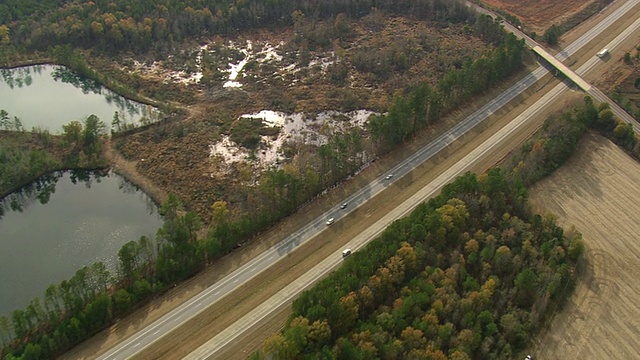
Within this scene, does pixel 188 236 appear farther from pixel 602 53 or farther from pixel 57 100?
pixel 602 53

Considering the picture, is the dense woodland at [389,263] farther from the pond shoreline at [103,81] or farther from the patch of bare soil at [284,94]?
the pond shoreline at [103,81]

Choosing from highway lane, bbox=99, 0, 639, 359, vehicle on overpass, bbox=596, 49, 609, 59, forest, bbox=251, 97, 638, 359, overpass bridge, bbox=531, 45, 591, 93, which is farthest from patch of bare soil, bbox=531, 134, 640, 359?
vehicle on overpass, bbox=596, 49, 609, 59

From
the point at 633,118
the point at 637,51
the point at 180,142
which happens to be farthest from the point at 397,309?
the point at 637,51

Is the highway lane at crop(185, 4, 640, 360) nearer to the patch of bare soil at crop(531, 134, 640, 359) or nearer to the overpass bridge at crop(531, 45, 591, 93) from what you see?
the overpass bridge at crop(531, 45, 591, 93)

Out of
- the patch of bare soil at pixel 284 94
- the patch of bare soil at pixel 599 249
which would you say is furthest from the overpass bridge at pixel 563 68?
the patch of bare soil at pixel 599 249

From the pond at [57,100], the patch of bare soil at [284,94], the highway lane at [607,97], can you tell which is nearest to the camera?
the patch of bare soil at [284,94]

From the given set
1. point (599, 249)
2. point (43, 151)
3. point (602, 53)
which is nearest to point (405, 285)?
point (599, 249)

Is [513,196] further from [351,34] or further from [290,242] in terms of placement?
[351,34]
